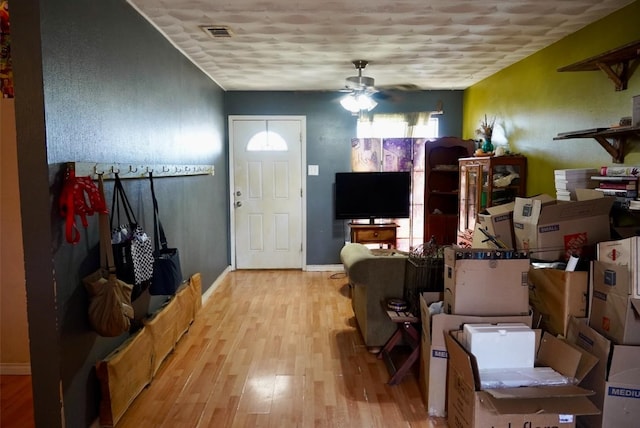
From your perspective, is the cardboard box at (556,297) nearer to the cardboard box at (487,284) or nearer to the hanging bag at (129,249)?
the cardboard box at (487,284)

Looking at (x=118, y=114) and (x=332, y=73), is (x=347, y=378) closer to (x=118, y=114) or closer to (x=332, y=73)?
(x=118, y=114)

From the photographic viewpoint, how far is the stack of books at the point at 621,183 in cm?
253

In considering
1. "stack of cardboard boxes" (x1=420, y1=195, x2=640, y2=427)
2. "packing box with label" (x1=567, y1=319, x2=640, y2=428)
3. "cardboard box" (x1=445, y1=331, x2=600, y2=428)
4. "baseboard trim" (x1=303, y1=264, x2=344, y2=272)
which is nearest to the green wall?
"stack of cardboard boxes" (x1=420, y1=195, x2=640, y2=427)

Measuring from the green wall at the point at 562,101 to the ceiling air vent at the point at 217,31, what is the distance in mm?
2511

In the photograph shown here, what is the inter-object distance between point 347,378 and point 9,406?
6.49 ft

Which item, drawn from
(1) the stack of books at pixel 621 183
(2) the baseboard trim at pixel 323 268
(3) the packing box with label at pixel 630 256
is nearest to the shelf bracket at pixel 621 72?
(1) the stack of books at pixel 621 183

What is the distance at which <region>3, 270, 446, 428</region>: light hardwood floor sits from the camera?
2.47 metres

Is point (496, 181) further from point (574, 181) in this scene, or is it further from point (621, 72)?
point (621, 72)

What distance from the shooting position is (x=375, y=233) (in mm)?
5441

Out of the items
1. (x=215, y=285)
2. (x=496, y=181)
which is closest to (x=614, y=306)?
(x=496, y=181)

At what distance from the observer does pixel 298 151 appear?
5.79 metres

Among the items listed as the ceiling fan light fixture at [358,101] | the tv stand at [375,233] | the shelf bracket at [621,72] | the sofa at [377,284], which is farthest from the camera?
the tv stand at [375,233]

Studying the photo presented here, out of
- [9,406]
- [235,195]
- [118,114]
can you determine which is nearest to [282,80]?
[235,195]

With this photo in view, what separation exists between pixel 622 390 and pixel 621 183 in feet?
3.85
